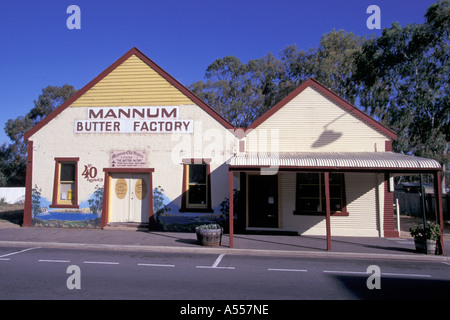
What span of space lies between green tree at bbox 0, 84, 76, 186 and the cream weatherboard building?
29.5m

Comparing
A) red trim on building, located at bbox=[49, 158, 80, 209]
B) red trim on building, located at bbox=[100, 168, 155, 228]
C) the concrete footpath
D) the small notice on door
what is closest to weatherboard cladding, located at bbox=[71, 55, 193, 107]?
the small notice on door

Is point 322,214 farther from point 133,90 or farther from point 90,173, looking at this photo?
point 90,173

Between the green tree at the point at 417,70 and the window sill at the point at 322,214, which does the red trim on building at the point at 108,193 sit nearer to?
the window sill at the point at 322,214

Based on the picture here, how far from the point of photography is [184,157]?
13.6 m

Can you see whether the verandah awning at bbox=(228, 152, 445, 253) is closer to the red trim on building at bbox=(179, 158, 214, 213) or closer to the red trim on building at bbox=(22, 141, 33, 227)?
the red trim on building at bbox=(179, 158, 214, 213)

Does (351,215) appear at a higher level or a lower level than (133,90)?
lower

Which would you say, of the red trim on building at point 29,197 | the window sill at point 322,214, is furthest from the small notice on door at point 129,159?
the window sill at point 322,214

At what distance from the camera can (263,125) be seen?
541 inches

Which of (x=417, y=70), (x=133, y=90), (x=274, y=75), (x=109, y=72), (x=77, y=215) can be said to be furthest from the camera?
(x=274, y=75)

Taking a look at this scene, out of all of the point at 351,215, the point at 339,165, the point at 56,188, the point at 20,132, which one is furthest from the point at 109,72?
the point at 20,132

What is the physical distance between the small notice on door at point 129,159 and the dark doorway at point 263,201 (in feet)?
15.1

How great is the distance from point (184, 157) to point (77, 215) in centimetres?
517

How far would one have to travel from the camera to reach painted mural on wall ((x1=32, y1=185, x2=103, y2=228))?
1386 cm

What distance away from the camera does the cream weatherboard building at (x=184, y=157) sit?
43.3 ft
